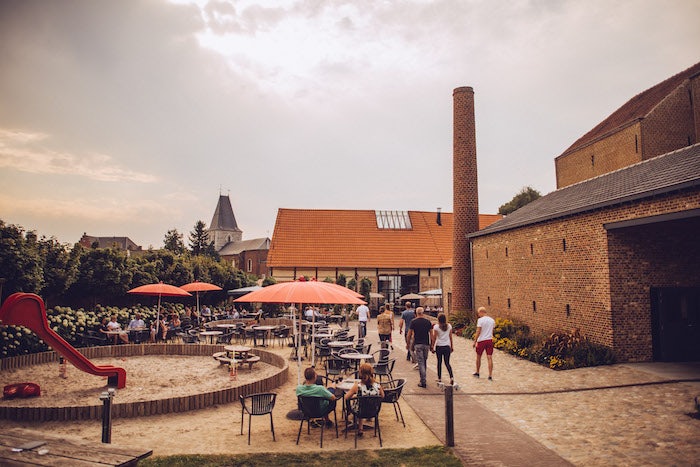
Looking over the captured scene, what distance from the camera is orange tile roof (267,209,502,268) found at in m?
34.3

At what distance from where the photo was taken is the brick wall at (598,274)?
12.1 metres

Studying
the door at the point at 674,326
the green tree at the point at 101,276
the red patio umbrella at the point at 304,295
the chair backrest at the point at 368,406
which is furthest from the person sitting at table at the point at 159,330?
the door at the point at 674,326

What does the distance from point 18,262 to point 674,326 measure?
62.1 feet

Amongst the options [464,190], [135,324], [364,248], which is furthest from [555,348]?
[364,248]

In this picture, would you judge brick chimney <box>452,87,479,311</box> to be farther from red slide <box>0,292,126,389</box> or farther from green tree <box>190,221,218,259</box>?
green tree <box>190,221,218,259</box>

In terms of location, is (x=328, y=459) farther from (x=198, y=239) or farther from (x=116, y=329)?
(x=198, y=239)

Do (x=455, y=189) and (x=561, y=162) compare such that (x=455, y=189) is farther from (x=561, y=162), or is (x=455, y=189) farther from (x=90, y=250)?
(x=90, y=250)

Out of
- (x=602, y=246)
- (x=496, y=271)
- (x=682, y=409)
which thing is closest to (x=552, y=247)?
(x=602, y=246)

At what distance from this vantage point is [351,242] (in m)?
36.2

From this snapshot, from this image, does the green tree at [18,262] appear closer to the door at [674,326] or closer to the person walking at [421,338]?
the person walking at [421,338]

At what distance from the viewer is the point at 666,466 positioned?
5.85 m

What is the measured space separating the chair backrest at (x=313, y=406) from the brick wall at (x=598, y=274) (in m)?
8.88

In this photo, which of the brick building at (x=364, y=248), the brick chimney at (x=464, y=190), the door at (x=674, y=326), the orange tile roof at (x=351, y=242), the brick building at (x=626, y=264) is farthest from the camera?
the orange tile roof at (x=351, y=242)

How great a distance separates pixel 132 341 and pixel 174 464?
12.8 meters
